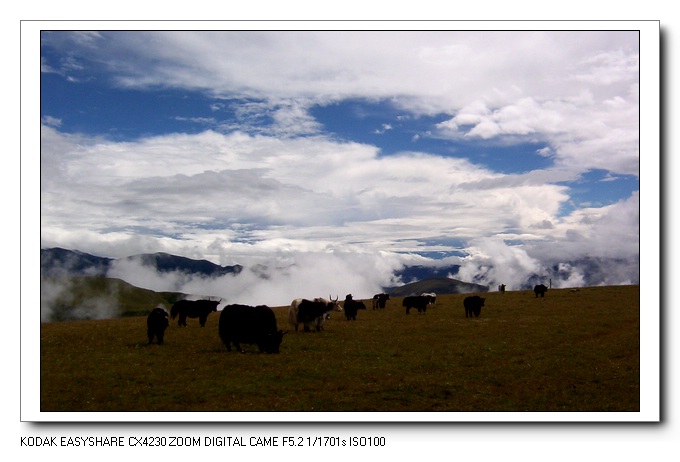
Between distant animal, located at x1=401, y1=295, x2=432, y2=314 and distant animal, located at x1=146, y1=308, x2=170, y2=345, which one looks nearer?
distant animal, located at x1=146, y1=308, x2=170, y2=345

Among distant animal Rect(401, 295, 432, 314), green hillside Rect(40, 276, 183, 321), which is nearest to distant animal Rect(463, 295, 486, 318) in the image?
distant animal Rect(401, 295, 432, 314)

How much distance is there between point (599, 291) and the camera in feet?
169

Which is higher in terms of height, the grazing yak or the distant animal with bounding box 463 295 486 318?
the grazing yak

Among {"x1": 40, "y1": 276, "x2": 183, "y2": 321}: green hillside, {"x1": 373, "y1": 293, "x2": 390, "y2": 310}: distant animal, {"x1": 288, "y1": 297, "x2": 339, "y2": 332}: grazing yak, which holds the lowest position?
{"x1": 40, "y1": 276, "x2": 183, "y2": 321}: green hillside

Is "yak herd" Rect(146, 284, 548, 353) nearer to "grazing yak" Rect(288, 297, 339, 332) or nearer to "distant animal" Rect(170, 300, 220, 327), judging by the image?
"grazing yak" Rect(288, 297, 339, 332)

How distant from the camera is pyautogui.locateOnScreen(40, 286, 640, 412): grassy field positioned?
14867 millimetres

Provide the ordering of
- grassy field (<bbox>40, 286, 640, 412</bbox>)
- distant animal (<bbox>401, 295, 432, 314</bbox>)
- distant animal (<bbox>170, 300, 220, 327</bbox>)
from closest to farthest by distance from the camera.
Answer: grassy field (<bbox>40, 286, 640, 412</bbox>)
distant animal (<bbox>170, 300, 220, 327</bbox>)
distant animal (<bbox>401, 295, 432, 314</bbox>)

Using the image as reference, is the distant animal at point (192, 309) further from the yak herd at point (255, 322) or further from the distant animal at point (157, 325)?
the distant animal at point (157, 325)

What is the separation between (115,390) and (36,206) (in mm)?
6400

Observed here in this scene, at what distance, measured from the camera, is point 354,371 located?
709 inches

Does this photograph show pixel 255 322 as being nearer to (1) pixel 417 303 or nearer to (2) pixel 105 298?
(1) pixel 417 303

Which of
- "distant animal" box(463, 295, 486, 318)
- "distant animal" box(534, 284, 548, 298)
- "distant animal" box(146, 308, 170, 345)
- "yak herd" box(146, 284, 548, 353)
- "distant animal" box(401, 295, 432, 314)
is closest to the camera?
"yak herd" box(146, 284, 548, 353)

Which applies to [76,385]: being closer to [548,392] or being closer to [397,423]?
[397,423]

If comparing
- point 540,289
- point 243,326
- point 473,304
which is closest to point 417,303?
point 473,304
